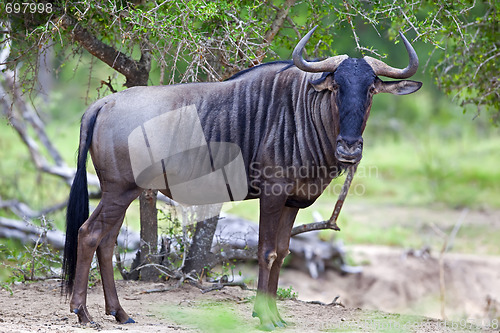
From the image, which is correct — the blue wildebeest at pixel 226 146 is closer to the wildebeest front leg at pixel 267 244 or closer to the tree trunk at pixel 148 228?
the wildebeest front leg at pixel 267 244

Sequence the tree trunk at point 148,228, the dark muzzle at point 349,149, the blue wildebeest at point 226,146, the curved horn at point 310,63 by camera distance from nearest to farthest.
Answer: the dark muzzle at point 349,149
the curved horn at point 310,63
the blue wildebeest at point 226,146
the tree trunk at point 148,228

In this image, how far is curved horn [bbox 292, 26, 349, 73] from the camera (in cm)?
432

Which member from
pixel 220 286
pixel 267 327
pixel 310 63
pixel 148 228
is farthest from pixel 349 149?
pixel 148 228

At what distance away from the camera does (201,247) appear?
599 centimetres

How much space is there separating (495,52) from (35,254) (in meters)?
4.71

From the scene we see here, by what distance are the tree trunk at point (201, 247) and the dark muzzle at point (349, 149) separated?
2.05m

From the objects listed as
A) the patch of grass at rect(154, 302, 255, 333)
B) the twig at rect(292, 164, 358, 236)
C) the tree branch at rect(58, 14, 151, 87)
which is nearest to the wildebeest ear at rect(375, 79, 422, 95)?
the twig at rect(292, 164, 358, 236)

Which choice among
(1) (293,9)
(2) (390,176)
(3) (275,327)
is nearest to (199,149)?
(3) (275,327)

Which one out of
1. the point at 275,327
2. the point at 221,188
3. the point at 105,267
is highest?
the point at 221,188

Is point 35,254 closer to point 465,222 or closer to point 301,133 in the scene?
point 301,133

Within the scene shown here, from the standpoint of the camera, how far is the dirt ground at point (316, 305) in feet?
14.7

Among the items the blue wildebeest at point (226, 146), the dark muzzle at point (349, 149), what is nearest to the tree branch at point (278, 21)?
the blue wildebeest at point (226, 146)

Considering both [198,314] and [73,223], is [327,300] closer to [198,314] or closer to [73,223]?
[198,314]

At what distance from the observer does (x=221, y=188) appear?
15.6 feet
